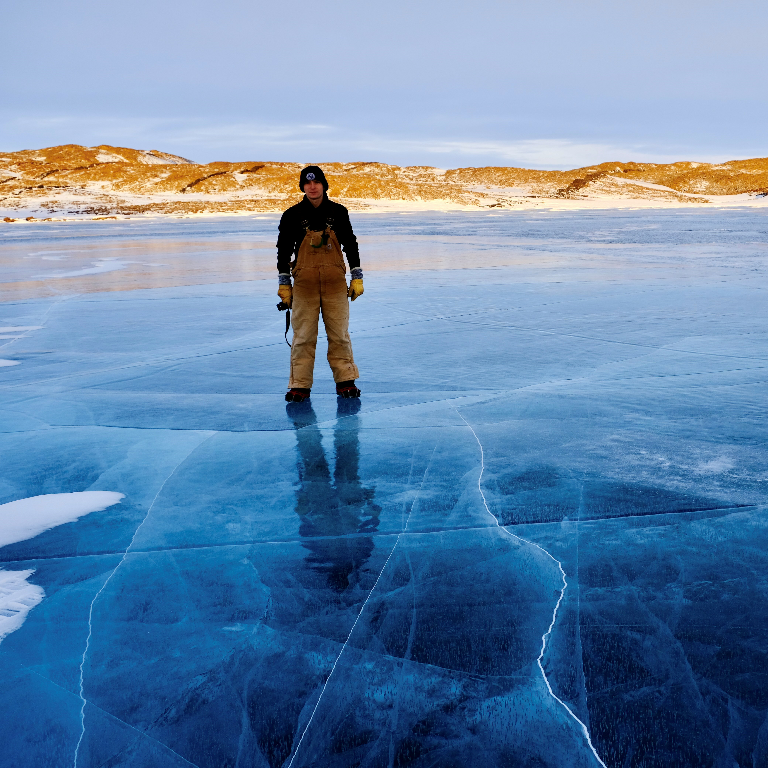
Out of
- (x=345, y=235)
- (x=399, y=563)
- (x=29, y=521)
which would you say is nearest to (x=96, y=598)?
(x=29, y=521)

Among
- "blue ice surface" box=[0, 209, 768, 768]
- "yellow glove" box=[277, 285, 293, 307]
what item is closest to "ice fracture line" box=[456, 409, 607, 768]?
"blue ice surface" box=[0, 209, 768, 768]

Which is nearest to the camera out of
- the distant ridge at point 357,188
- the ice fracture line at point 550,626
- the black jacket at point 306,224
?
the ice fracture line at point 550,626

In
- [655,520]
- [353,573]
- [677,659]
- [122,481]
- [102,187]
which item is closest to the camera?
[677,659]

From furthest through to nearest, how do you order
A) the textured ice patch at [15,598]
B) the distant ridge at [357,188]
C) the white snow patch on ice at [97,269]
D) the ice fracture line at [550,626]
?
the distant ridge at [357,188]
the white snow patch on ice at [97,269]
the textured ice patch at [15,598]
the ice fracture line at [550,626]

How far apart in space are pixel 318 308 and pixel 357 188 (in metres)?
90.0

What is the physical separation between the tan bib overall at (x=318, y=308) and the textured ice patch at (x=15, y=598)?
2.58 metres

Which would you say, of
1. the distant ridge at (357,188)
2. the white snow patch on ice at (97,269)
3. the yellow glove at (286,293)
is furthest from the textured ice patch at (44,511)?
the distant ridge at (357,188)

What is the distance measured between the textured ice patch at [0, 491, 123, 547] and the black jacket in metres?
2.09

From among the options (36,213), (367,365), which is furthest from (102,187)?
(367,365)

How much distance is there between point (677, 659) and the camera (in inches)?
88.3

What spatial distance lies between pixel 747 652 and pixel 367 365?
4.26 m

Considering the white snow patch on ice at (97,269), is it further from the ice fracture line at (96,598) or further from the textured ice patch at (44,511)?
the textured ice patch at (44,511)

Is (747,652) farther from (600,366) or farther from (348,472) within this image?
(600,366)

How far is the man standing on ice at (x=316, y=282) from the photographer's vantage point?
5059 millimetres
